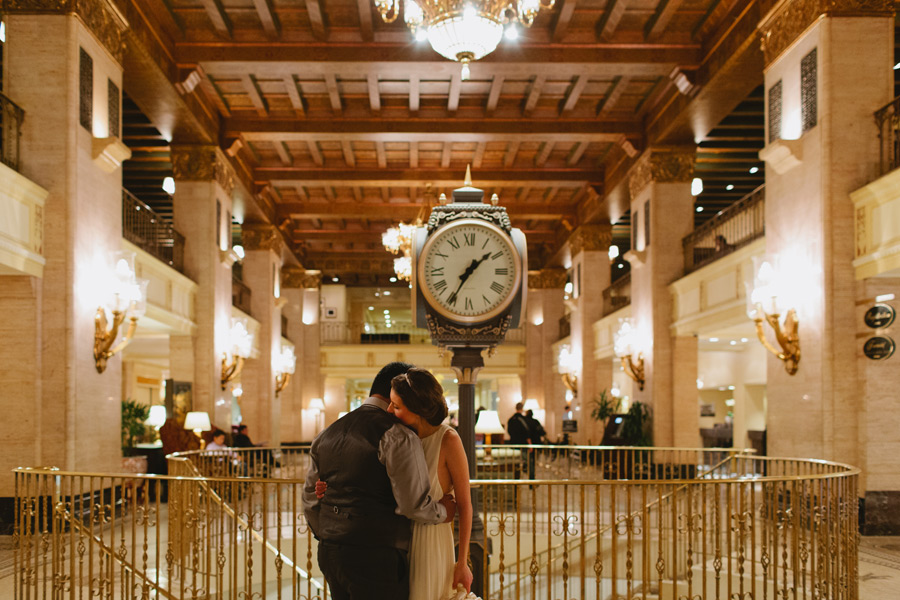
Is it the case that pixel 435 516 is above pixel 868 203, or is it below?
below

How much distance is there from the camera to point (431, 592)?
3225 mm

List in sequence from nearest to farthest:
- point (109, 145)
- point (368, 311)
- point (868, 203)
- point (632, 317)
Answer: point (868, 203)
point (109, 145)
point (632, 317)
point (368, 311)

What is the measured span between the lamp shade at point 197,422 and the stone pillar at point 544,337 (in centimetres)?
1538

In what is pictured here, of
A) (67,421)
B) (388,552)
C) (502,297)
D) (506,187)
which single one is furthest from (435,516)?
(506,187)

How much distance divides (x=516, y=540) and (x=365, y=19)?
23.7 ft

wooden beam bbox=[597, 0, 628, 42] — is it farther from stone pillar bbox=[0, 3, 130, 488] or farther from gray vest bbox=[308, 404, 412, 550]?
gray vest bbox=[308, 404, 412, 550]

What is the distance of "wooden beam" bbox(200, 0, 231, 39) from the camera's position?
440 inches

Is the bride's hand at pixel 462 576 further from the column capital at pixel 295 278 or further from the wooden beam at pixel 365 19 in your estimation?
the column capital at pixel 295 278

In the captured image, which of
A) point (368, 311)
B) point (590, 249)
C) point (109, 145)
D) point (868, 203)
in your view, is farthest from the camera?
point (368, 311)

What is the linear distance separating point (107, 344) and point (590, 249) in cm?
1367

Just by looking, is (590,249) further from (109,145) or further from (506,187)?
(109,145)

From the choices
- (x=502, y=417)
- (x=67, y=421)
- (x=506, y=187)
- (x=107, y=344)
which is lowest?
(x=502, y=417)

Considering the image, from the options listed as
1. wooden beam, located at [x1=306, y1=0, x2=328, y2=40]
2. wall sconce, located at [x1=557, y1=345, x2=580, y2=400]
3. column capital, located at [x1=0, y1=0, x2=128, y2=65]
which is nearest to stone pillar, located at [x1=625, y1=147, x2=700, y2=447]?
wooden beam, located at [x1=306, y1=0, x2=328, y2=40]

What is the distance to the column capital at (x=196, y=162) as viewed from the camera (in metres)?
15.1
